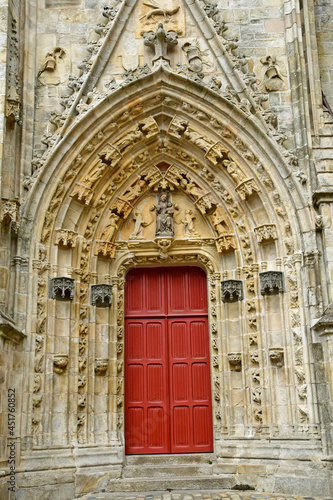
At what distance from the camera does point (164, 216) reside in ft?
33.1

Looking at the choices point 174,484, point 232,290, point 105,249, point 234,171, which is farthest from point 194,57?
point 174,484

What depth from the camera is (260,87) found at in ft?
32.0

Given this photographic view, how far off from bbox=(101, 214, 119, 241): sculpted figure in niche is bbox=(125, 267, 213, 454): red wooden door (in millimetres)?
805

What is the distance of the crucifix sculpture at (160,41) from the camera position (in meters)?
9.72

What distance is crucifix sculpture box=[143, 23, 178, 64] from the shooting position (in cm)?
972

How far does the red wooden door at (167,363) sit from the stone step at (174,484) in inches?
34.9

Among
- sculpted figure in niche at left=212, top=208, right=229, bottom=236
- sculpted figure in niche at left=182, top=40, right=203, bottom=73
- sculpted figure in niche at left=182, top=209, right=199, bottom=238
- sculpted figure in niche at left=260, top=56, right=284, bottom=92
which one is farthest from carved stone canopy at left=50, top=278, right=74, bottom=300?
sculpted figure in niche at left=260, top=56, right=284, bottom=92

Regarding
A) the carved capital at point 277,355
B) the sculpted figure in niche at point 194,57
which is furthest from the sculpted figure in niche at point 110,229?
the carved capital at point 277,355

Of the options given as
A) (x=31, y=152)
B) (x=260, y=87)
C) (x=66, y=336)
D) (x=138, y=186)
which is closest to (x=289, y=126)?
(x=260, y=87)

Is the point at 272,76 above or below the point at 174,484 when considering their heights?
above

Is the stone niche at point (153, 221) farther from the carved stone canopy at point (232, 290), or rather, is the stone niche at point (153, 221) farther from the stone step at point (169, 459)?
the stone step at point (169, 459)

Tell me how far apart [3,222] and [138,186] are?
8.15 ft

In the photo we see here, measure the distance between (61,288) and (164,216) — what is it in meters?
2.16

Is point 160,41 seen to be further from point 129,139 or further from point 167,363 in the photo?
point 167,363
